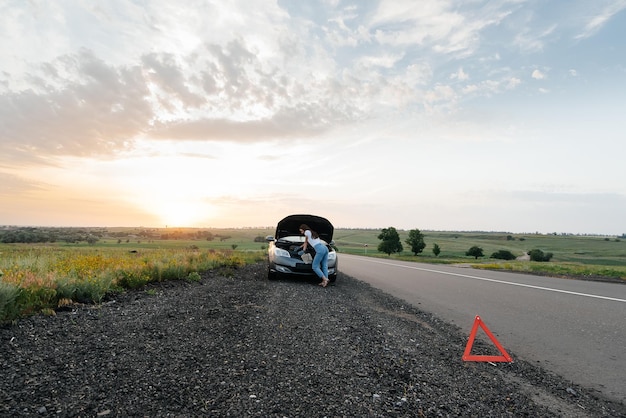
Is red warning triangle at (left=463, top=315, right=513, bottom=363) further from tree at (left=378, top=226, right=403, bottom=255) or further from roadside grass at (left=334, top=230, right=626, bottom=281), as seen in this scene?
tree at (left=378, top=226, right=403, bottom=255)

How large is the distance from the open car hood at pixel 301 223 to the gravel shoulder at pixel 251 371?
7.44m

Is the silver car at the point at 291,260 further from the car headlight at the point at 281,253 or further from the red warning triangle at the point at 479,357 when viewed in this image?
the red warning triangle at the point at 479,357

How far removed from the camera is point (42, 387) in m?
3.40

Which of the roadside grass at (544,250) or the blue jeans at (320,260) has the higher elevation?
the blue jeans at (320,260)

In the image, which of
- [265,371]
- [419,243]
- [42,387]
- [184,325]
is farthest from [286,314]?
[419,243]

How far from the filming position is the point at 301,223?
14.5m

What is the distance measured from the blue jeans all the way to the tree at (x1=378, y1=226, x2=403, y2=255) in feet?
215

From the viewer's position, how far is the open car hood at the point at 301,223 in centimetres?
1436

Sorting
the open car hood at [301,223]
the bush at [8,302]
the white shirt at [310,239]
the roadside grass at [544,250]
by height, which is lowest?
the roadside grass at [544,250]

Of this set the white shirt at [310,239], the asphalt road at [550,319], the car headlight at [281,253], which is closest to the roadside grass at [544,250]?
the asphalt road at [550,319]

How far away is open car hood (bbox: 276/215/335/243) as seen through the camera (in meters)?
14.4

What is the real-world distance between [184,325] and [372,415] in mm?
3659

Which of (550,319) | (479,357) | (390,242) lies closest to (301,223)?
(550,319)

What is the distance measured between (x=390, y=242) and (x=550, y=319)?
228 feet
